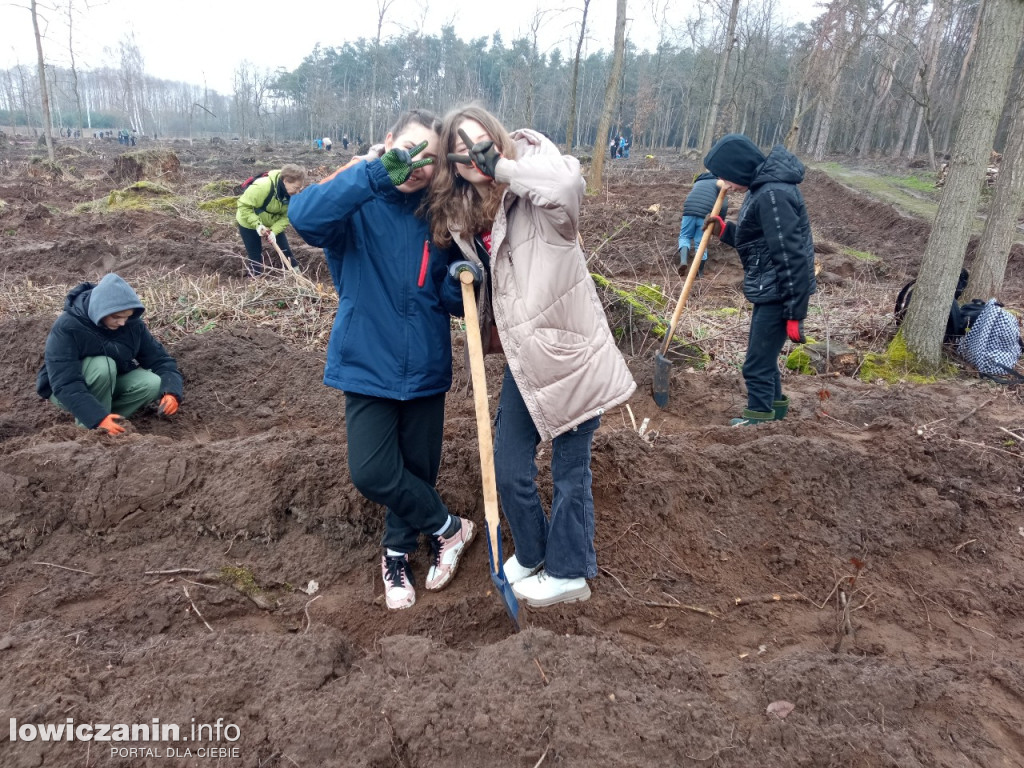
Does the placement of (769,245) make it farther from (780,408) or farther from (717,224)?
(780,408)

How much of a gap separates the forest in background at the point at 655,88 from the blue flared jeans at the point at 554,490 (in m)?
19.1

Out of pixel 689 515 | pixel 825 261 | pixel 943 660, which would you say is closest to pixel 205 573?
pixel 689 515

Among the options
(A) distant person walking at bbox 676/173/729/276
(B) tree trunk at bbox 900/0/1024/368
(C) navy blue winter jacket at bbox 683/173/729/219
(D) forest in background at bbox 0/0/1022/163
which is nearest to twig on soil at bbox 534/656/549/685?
(B) tree trunk at bbox 900/0/1024/368

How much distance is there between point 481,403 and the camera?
7.63 feet

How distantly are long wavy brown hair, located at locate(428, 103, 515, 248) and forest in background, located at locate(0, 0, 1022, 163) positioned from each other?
19.0m

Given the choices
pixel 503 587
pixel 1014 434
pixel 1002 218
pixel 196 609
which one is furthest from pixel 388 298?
pixel 1002 218

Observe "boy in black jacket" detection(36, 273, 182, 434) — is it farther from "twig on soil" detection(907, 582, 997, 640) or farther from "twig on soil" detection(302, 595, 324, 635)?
"twig on soil" detection(907, 582, 997, 640)

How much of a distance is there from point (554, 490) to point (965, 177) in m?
4.77

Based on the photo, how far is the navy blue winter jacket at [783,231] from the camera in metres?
3.78

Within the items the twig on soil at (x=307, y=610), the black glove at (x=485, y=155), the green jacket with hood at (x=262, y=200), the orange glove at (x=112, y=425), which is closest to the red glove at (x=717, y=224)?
the black glove at (x=485, y=155)

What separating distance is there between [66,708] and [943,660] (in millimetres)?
3037

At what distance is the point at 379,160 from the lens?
2119 mm

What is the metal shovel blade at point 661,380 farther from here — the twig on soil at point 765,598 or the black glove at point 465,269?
the black glove at point 465,269

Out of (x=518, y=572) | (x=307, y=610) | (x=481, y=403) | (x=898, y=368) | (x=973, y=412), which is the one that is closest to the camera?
(x=481, y=403)
